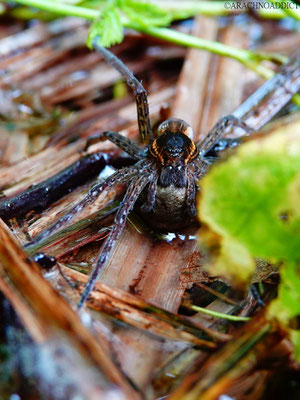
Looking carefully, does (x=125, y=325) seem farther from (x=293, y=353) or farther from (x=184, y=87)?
(x=184, y=87)

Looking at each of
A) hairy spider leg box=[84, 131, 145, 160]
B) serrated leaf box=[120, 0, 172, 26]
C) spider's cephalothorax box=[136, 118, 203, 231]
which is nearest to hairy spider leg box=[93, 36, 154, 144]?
hairy spider leg box=[84, 131, 145, 160]

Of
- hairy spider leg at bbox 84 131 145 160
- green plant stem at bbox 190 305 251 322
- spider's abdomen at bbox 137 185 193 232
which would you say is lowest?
green plant stem at bbox 190 305 251 322

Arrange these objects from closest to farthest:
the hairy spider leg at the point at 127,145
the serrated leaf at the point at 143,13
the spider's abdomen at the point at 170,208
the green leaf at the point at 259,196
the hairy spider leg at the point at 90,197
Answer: the green leaf at the point at 259,196
the hairy spider leg at the point at 90,197
the spider's abdomen at the point at 170,208
the hairy spider leg at the point at 127,145
the serrated leaf at the point at 143,13

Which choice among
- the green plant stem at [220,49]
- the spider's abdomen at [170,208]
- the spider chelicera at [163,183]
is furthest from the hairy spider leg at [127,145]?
the green plant stem at [220,49]

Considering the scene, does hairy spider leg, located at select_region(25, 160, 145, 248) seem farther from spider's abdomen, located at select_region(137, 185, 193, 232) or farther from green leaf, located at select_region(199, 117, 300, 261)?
green leaf, located at select_region(199, 117, 300, 261)

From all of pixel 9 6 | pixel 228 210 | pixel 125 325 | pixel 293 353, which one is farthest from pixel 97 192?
pixel 9 6

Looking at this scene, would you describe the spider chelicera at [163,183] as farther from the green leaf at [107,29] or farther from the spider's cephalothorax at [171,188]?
the green leaf at [107,29]
